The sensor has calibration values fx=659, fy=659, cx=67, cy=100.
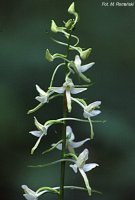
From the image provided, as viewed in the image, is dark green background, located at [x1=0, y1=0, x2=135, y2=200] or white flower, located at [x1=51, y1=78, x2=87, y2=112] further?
dark green background, located at [x1=0, y1=0, x2=135, y2=200]

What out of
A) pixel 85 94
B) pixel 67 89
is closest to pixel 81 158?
pixel 67 89

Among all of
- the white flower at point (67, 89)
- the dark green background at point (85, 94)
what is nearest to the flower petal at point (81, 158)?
the white flower at point (67, 89)

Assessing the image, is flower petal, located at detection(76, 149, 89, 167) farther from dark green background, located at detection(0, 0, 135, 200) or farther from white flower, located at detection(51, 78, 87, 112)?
dark green background, located at detection(0, 0, 135, 200)

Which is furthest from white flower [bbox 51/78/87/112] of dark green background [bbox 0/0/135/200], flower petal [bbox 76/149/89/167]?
dark green background [bbox 0/0/135/200]

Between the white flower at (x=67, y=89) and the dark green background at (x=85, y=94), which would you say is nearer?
the white flower at (x=67, y=89)

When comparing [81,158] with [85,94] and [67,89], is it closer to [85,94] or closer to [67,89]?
[67,89]

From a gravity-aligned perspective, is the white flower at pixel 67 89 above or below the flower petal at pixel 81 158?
above

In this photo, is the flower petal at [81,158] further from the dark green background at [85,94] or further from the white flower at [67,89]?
the dark green background at [85,94]

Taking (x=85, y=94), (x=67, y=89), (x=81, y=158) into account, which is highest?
(x=85, y=94)

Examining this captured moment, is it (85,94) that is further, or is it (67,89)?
(85,94)
